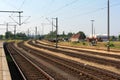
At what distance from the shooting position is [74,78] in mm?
19250

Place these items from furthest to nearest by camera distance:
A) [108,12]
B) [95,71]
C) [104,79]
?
[108,12]
[95,71]
[104,79]

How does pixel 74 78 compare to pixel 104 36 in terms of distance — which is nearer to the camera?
pixel 74 78

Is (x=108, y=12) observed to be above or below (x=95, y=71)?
above

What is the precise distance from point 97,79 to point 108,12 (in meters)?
39.9

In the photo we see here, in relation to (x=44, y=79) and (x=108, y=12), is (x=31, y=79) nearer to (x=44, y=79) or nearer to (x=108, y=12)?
(x=44, y=79)

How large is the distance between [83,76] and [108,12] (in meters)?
38.0

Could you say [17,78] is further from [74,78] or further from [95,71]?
[95,71]

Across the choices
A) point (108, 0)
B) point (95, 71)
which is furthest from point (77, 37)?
point (95, 71)

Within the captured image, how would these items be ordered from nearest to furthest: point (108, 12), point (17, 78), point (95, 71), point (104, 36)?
1. point (17, 78)
2. point (95, 71)
3. point (108, 12)
4. point (104, 36)

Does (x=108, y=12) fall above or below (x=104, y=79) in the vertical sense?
above

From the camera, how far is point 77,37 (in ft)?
529

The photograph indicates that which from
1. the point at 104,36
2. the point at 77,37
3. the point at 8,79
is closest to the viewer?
the point at 8,79

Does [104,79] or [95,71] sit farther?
[95,71]

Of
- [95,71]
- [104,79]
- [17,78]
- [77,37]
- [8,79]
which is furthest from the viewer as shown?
[77,37]
